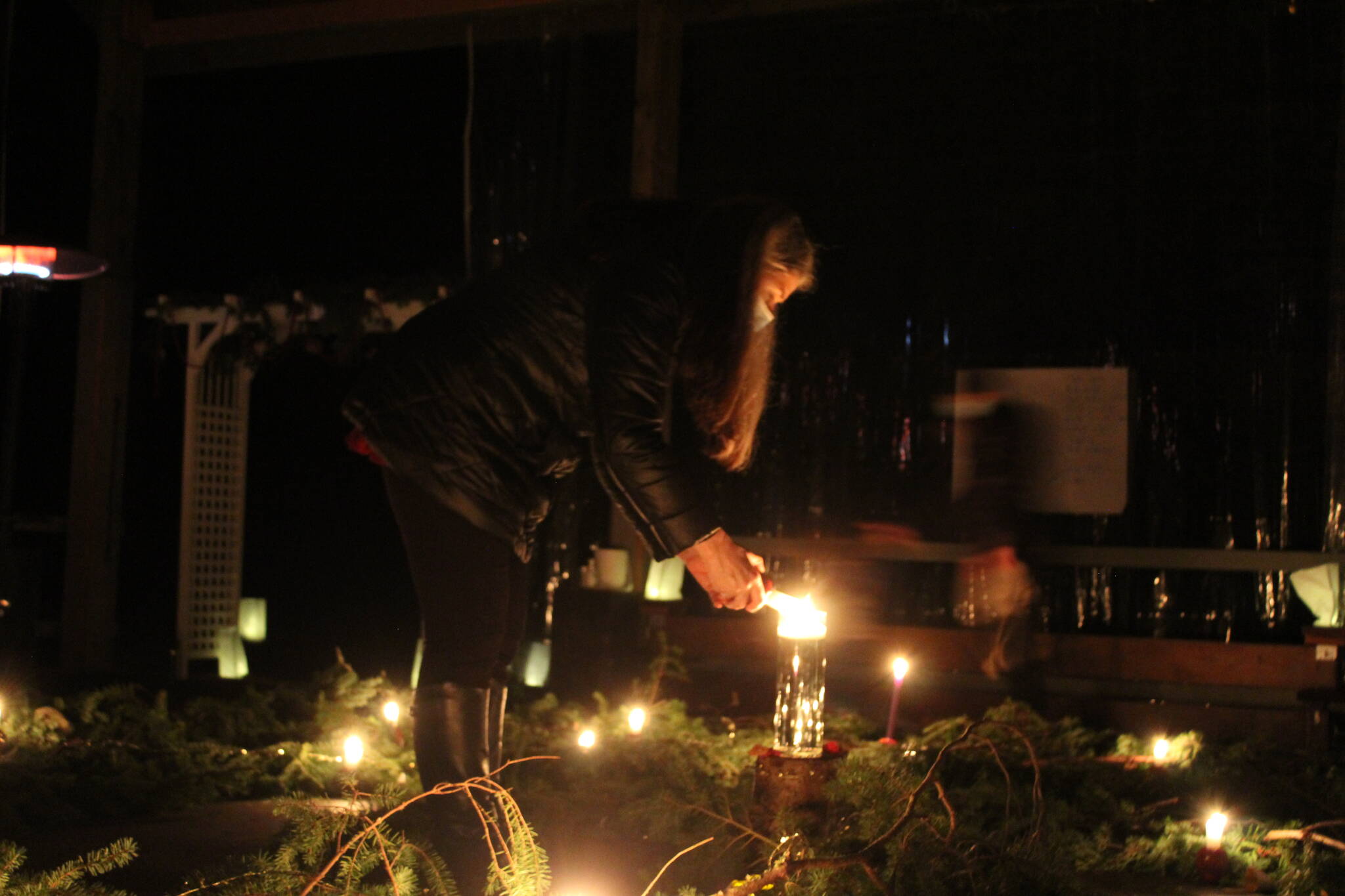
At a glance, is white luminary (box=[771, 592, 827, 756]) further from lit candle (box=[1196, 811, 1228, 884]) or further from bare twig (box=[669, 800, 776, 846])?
lit candle (box=[1196, 811, 1228, 884])

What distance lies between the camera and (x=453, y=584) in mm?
2297

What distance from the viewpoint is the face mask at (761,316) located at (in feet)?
7.44

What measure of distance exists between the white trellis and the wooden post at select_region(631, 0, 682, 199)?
1717mm

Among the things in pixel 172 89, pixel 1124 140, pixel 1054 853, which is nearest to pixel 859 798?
pixel 1054 853

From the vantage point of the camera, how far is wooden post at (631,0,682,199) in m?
5.29

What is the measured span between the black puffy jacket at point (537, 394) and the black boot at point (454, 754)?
0.32 metres

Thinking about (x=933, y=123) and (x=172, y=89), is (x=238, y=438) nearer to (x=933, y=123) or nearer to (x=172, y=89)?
(x=172, y=89)

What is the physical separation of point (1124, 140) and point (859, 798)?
3632 mm

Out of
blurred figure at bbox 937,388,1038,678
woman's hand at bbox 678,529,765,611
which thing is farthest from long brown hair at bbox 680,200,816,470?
blurred figure at bbox 937,388,1038,678

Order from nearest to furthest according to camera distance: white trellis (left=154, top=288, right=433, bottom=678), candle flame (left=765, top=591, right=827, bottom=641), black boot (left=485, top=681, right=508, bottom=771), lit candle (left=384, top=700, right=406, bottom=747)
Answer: black boot (left=485, top=681, right=508, bottom=771)
candle flame (left=765, top=591, right=827, bottom=641)
lit candle (left=384, top=700, right=406, bottom=747)
white trellis (left=154, top=288, right=433, bottom=678)

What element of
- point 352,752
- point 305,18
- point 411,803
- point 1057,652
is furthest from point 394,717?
point 305,18

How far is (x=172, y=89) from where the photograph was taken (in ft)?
22.6

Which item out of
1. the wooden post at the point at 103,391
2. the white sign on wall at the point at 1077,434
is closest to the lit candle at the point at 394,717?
the white sign on wall at the point at 1077,434

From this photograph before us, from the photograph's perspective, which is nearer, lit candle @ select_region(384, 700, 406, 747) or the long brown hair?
the long brown hair
